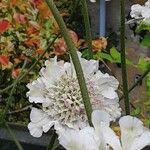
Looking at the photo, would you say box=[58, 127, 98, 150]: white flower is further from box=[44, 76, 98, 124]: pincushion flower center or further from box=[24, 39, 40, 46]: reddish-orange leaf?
box=[24, 39, 40, 46]: reddish-orange leaf

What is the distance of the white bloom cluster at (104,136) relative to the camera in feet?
1.84

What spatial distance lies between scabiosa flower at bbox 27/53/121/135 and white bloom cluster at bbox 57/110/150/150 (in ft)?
1.05

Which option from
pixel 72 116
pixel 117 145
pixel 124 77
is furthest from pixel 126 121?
pixel 72 116

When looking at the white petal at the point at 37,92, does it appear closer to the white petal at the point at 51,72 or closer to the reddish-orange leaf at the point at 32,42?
the white petal at the point at 51,72

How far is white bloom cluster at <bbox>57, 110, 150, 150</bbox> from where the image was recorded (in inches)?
22.0

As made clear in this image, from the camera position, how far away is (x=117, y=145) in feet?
1.94

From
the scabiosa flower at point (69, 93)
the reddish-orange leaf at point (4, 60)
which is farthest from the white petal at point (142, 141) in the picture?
the reddish-orange leaf at point (4, 60)

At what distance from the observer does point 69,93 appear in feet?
3.23

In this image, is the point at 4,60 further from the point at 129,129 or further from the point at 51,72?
the point at 129,129

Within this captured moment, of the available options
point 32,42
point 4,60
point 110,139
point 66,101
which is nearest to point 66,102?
point 66,101

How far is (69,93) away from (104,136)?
41cm

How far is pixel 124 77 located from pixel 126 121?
25 centimetres

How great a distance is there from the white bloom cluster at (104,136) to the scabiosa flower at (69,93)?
0.32 m

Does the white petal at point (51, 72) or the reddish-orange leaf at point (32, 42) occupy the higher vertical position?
the white petal at point (51, 72)
